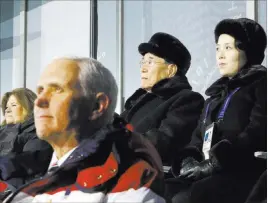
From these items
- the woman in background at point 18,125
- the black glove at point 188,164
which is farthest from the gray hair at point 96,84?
the woman in background at point 18,125

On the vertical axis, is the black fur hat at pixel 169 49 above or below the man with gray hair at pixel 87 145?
above

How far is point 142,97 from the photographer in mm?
4578

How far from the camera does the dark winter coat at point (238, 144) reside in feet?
11.9

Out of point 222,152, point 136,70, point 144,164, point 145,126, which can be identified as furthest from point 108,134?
point 136,70

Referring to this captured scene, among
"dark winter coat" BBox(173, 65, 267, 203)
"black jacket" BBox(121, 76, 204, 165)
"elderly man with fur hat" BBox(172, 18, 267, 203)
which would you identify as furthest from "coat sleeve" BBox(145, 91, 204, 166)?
"dark winter coat" BBox(173, 65, 267, 203)

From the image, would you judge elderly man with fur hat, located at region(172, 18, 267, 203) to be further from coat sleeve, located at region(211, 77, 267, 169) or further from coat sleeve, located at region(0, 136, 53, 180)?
coat sleeve, located at region(0, 136, 53, 180)

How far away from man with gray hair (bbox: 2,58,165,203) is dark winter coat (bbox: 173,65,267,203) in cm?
143

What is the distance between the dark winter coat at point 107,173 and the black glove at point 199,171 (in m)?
1.51

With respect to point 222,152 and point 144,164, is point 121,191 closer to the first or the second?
point 144,164

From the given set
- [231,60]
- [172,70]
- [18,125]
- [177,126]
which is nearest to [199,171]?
[177,126]

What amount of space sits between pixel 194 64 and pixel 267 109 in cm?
204

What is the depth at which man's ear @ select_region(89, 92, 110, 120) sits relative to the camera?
89.5 inches

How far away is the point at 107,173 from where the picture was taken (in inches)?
84.8

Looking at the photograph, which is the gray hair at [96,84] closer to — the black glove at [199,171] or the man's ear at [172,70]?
the black glove at [199,171]
